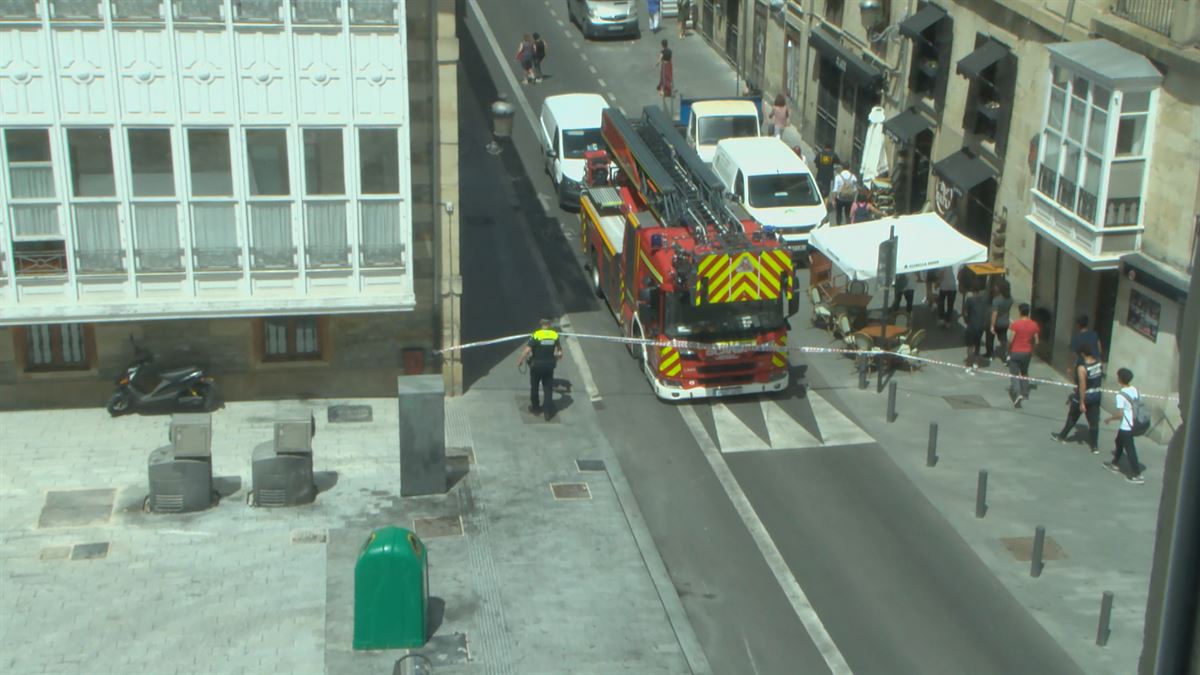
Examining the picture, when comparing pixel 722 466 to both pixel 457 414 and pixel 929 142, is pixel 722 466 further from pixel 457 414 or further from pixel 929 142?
pixel 929 142

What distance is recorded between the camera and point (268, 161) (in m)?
20.7

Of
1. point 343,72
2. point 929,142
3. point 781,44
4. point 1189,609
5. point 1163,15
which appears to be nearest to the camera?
point 1189,609

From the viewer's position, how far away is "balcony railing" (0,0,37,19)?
19.1m

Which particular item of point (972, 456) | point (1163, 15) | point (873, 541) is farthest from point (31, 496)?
point (1163, 15)

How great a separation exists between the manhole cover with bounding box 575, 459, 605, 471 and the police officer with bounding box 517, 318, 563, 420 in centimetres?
161

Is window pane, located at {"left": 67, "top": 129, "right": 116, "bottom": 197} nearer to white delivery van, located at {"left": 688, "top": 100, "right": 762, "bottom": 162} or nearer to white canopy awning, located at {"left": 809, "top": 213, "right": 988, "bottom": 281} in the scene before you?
white canopy awning, located at {"left": 809, "top": 213, "right": 988, "bottom": 281}

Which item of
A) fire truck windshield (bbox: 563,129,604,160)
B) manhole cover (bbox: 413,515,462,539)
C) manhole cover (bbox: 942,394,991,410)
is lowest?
manhole cover (bbox: 942,394,991,410)

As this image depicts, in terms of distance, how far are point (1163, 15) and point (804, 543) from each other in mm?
10332

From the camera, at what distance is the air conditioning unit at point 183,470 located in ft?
61.2

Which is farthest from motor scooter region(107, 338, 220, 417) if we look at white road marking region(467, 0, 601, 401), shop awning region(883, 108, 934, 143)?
shop awning region(883, 108, 934, 143)

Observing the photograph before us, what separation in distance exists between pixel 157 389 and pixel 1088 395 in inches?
565

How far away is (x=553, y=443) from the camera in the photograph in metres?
21.7

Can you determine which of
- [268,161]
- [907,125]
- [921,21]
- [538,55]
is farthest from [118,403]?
[538,55]

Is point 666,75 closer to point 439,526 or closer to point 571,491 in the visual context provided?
point 571,491
